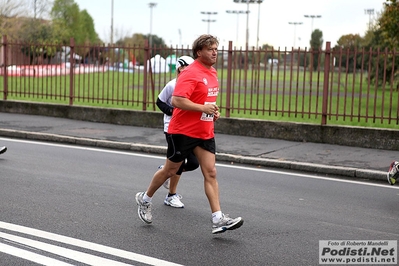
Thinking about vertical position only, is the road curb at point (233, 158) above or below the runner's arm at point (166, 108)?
below

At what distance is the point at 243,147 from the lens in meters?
12.0

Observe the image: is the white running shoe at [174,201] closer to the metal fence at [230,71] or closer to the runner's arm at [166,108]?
the runner's arm at [166,108]

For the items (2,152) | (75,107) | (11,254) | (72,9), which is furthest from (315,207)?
(72,9)

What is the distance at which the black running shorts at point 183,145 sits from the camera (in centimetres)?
608

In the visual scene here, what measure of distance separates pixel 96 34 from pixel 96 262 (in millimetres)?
115533

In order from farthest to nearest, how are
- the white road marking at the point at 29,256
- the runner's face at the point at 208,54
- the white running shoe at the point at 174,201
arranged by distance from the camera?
the white running shoe at the point at 174,201, the runner's face at the point at 208,54, the white road marking at the point at 29,256

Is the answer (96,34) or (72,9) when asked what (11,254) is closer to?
(72,9)

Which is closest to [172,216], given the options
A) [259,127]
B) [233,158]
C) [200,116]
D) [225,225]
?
[225,225]

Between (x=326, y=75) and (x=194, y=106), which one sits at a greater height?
(x=326, y=75)

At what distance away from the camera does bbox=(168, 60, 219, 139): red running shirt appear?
587cm

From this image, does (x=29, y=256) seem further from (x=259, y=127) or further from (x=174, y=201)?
(x=259, y=127)

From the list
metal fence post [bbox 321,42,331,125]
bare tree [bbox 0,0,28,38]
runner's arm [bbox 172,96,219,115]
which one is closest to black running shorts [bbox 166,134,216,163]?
runner's arm [bbox 172,96,219,115]

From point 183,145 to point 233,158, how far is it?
487 cm

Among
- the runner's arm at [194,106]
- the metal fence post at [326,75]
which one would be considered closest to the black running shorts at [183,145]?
the runner's arm at [194,106]
